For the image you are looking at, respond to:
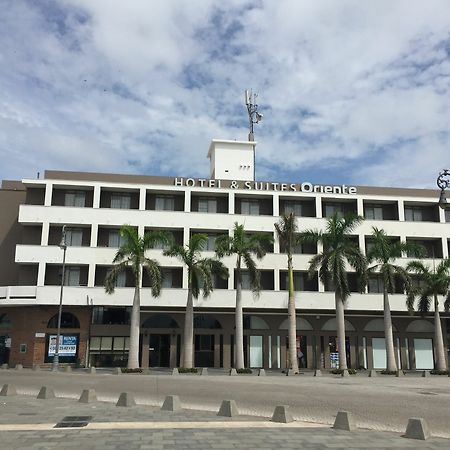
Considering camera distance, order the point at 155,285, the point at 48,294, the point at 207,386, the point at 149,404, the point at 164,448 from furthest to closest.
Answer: the point at 48,294 < the point at 155,285 < the point at 207,386 < the point at 149,404 < the point at 164,448

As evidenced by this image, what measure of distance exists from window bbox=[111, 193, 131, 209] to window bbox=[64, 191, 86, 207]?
2.59 meters

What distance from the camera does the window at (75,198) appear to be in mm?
47562

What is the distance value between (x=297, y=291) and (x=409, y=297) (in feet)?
30.5

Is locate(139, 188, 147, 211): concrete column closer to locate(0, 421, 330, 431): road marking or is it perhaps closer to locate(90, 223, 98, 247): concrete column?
locate(90, 223, 98, 247): concrete column

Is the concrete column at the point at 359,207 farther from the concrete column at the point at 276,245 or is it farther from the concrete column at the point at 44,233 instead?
the concrete column at the point at 44,233

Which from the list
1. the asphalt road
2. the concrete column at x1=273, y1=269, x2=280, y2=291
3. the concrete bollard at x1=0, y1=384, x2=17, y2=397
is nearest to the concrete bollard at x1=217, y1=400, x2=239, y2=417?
the asphalt road

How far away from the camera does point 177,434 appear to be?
1184 centimetres

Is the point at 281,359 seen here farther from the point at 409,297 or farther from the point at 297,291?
the point at 409,297

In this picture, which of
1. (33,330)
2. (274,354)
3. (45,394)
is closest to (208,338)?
(274,354)

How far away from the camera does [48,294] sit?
43.0 meters

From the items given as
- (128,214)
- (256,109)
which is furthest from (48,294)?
(256,109)

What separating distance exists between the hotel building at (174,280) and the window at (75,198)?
0.30 ft

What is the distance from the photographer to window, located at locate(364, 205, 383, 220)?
50.6 m

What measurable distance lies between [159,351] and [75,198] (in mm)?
15676
